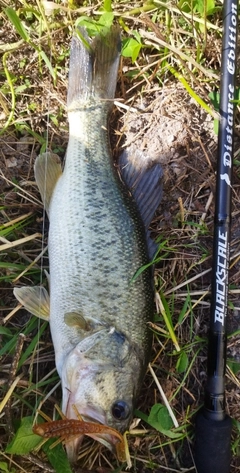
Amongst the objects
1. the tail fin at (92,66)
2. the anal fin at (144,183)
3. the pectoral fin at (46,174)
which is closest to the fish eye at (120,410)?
the anal fin at (144,183)

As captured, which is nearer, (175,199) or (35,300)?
(35,300)

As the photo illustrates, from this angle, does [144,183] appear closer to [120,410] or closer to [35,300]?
[35,300]

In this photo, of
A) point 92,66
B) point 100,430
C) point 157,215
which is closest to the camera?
point 100,430

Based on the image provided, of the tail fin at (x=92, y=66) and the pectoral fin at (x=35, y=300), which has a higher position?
the tail fin at (x=92, y=66)

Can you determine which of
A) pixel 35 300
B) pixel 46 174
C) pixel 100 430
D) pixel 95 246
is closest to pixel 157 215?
pixel 95 246

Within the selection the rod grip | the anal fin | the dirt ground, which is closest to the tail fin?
the dirt ground

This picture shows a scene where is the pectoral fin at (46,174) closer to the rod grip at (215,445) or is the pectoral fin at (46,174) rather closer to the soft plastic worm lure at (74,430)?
the soft plastic worm lure at (74,430)

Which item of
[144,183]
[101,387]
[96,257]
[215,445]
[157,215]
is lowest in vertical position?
[215,445]
